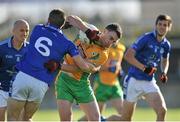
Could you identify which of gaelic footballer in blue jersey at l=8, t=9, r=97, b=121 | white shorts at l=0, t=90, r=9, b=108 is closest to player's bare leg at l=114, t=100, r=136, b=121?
white shorts at l=0, t=90, r=9, b=108

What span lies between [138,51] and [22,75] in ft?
10.0

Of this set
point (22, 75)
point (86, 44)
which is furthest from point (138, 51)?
point (22, 75)

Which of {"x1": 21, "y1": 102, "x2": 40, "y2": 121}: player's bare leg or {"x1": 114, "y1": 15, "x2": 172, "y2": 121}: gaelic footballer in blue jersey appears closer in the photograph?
{"x1": 21, "y1": 102, "x2": 40, "y2": 121}: player's bare leg

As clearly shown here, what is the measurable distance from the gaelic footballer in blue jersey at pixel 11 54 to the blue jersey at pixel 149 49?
7.46 feet

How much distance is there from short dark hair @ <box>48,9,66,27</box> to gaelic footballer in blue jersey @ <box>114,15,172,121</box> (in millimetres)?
2427

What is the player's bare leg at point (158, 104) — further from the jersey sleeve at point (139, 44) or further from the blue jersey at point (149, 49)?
the jersey sleeve at point (139, 44)

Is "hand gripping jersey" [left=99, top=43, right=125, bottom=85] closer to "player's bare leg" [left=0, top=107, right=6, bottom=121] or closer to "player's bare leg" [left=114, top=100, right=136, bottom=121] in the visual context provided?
"player's bare leg" [left=114, top=100, right=136, bottom=121]

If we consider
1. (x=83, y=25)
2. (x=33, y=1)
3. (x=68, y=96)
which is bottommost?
(x=33, y=1)

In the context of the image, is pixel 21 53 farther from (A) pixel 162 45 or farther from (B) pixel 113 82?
(B) pixel 113 82

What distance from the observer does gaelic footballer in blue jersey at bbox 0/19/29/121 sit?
1543cm

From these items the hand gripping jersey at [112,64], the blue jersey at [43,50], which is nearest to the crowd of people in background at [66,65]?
the blue jersey at [43,50]

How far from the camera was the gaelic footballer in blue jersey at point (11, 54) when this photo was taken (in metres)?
15.4

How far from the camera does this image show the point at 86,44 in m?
15.6

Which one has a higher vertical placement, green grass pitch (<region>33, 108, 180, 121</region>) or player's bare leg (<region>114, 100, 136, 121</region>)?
player's bare leg (<region>114, 100, 136, 121</region>)
